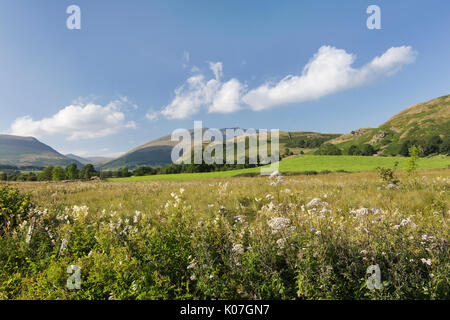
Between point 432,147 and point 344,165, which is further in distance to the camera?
point 432,147

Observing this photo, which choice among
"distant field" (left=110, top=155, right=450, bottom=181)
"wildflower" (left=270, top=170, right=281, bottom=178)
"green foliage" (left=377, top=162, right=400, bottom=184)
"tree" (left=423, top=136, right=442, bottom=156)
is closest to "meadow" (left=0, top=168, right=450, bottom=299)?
"wildflower" (left=270, top=170, right=281, bottom=178)

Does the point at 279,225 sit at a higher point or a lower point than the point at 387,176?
lower

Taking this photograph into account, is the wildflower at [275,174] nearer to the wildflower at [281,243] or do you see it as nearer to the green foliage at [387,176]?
the wildflower at [281,243]

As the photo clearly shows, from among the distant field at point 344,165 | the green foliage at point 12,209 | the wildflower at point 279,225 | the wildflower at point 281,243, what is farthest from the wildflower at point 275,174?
the distant field at point 344,165

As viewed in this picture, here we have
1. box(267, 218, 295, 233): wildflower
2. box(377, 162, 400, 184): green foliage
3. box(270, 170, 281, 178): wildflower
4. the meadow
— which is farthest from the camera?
box(377, 162, 400, 184): green foliage

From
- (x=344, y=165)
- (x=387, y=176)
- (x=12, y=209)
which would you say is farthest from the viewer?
(x=344, y=165)

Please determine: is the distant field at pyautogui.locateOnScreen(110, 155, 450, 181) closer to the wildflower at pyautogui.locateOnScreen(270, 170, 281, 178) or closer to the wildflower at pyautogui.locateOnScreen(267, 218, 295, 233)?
the wildflower at pyautogui.locateOnScreen(270, 170, 281, 178)

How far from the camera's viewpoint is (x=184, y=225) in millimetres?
4230

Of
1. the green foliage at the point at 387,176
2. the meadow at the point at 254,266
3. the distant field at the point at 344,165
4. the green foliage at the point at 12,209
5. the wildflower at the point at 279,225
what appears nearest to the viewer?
the meadow at the point at 254,266

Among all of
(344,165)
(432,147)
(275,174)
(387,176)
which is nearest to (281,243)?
(275,174)

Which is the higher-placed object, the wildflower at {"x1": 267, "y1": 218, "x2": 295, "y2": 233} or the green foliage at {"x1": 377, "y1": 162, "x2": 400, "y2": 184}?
the green foliage at {"x1": 377, "y1": 162, "x2": 400, "y2": 184}

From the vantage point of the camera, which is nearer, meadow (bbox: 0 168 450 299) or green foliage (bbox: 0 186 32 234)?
meadow (bbox: 0 168 450 299)

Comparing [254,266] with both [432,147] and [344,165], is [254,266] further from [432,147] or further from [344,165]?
[432,147]
